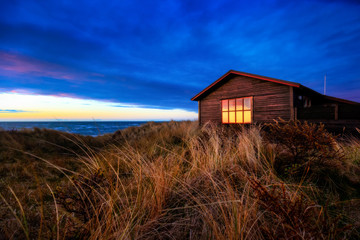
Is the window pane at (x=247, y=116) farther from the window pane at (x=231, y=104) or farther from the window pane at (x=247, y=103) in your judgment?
the window pane at (x=231, y=104)

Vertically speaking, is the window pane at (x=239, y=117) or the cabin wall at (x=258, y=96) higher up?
the cabin wall at (x=258, y=96)

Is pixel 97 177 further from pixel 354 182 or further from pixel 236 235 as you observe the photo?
pixel 354 182

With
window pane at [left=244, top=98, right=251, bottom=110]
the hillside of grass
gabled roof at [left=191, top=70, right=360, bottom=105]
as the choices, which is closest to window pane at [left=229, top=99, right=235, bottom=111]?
window pane at [left=244, top=98, right=251, bottom=110]

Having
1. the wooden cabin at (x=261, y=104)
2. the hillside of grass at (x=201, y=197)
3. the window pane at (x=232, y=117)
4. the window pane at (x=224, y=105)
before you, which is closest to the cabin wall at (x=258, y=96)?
the wooden cabin at (x=261, y=104)

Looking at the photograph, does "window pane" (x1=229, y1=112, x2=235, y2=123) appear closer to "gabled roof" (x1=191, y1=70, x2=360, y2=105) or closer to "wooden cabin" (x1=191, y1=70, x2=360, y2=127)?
"wooden cabin" (x1=191, y1=70, x2=360, y2=127)

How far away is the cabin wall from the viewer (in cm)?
841

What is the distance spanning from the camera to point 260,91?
9211 millimetres

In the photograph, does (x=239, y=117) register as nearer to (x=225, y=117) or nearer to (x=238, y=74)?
(x=225, y=117)

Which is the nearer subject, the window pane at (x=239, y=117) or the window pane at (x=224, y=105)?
the window pane at (x=239, y=117)

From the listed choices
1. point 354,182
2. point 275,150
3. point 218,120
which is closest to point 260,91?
point 218,120

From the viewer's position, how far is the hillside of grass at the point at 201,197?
1184 mm

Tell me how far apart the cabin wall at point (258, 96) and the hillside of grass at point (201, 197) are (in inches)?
215

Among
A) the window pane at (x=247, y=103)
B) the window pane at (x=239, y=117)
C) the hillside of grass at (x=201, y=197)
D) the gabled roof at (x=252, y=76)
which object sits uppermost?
the gabled roof at (x=252, y=76)

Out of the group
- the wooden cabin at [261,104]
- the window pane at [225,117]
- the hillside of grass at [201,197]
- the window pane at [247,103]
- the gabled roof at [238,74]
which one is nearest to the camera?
the hillside of grass at [201,197]
